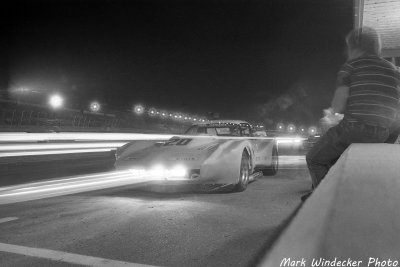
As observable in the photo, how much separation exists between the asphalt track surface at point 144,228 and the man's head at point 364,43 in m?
1.75

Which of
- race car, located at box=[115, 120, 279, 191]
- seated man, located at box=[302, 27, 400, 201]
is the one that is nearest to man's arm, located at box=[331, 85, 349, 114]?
seated man, located at box=[302, 27, 400, 201]

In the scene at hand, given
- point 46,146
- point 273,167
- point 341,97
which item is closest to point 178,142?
point 273,167

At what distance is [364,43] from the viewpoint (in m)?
2.75

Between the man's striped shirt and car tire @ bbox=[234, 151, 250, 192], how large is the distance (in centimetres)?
419

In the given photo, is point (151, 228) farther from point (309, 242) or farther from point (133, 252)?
point (309, 242)

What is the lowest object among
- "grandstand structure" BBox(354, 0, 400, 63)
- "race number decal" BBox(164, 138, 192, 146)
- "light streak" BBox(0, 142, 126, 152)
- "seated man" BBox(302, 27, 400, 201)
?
"light streak" BBox(0, 142, 126, 152)

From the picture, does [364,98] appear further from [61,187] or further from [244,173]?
[61,187]

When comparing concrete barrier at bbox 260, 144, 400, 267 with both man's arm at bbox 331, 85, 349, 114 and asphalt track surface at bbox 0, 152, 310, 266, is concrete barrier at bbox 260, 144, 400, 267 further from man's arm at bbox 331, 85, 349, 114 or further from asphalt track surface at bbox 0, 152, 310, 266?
asphalt track surface at bbox 0, 152, 310, 266

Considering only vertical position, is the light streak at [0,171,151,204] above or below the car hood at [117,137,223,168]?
below

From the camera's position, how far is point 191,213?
4.86 metres

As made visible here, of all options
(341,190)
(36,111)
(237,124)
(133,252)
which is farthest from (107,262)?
(36,111)

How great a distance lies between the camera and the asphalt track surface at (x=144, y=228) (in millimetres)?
3109

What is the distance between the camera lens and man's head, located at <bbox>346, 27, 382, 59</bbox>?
2.75 metres

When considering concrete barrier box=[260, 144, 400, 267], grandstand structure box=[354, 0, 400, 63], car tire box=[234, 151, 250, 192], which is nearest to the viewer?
concrete barrier box=[260, 144, 400, 267]
